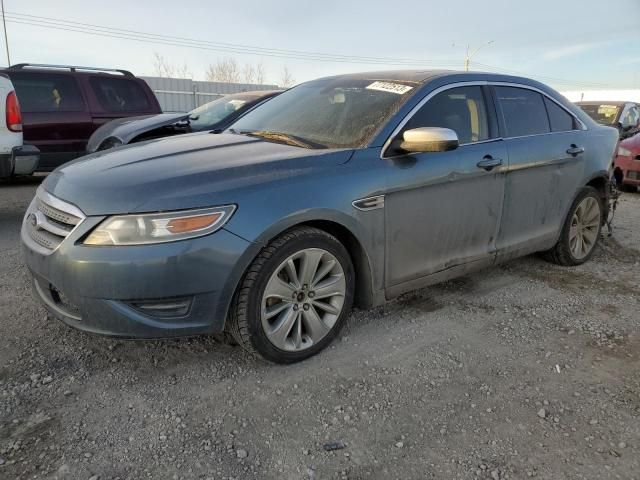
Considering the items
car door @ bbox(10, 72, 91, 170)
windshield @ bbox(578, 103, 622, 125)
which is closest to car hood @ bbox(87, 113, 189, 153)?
car door @ bbox(10, 72, 91, 170)

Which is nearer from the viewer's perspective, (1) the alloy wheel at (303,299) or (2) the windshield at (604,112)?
(1) the alloy wheel at (303,299)

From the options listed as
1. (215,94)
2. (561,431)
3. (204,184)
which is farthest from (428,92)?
(215,94)

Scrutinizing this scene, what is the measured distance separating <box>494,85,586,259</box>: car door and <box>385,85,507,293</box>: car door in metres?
0.16

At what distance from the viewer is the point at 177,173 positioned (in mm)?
2559

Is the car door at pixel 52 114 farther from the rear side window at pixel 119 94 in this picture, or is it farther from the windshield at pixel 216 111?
the windshield at pixel 216 111

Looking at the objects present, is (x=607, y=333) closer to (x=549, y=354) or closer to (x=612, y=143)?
(x=549, y=354)

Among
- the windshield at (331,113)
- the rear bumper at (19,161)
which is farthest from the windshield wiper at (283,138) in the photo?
the rear bumper at (19,161)

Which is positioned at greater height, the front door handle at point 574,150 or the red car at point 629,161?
the front door handle at point 574,150

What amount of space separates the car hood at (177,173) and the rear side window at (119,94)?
5910 mm

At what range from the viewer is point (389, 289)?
3.13m

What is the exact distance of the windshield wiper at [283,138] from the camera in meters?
3.11

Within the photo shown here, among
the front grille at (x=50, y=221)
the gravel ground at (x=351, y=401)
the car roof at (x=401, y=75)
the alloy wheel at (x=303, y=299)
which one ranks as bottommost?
the gravel ground at (x=351, y=401)

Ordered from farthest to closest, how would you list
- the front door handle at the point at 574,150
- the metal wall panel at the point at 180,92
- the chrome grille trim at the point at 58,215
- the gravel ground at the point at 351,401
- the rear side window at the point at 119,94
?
the metal wall panel at the point at 180,92 → the rear side window at the point at 119,94 → the front door handle at the point at 574,150 → the chrome grille trim at the point at 58,215 → the gravel ground at the point at 351,401

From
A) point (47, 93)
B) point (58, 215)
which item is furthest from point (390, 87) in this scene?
point (47, 93)
